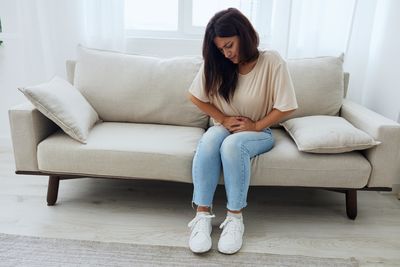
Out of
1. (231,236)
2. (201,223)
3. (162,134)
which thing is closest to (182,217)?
(201,223)

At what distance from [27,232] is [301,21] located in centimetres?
198

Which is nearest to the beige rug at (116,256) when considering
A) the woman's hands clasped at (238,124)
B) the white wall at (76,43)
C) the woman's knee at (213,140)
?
the woman's knee at (213,140)

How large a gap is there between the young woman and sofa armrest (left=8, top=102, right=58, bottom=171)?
0.78 m

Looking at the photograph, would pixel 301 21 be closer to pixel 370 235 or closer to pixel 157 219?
pixel 370 235

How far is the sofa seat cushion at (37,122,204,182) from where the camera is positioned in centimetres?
162

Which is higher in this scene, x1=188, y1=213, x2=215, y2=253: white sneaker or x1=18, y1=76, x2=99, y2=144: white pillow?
x1=18, y1=76, x2=99, y2=144: white pillow

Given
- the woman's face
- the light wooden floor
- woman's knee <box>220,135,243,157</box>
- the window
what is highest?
the window

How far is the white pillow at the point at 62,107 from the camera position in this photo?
5.37ft

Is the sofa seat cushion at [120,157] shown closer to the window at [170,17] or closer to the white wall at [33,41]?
the white wall at [33,41]

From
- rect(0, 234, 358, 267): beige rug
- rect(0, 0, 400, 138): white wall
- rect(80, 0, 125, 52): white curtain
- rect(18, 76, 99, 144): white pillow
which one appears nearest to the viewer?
rect(0, 234, 358, 267): beige rug

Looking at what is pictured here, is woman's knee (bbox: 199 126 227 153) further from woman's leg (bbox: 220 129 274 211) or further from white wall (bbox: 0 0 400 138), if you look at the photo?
white wall (bbox: 0 0 400 138)

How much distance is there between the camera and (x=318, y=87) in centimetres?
197

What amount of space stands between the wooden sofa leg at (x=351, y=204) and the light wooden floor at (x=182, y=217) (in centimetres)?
4

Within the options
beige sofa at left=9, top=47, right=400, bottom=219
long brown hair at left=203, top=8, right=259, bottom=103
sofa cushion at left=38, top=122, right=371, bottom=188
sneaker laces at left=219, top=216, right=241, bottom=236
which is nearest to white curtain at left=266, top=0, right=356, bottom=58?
beige sofa at left=9, top=47, right=400, bottom=219
